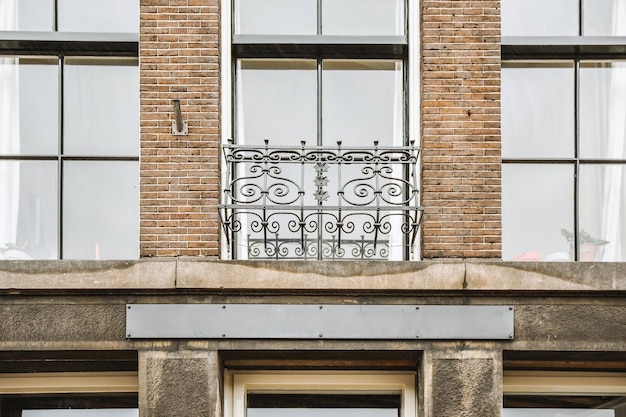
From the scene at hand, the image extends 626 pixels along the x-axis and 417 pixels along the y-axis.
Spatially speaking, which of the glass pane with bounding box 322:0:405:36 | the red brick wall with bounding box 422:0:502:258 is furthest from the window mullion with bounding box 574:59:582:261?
the glass pane with bounding box 322:0:405:36

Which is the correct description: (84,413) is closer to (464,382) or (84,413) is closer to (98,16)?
(464,382)

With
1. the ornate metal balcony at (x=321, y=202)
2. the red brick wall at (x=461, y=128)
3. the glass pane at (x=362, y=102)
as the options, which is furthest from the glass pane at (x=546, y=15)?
the ornate metal balcony at (x=321, y=202)

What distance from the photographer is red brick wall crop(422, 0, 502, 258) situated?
727 cm

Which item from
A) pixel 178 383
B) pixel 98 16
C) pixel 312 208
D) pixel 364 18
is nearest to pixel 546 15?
pixel 364 18

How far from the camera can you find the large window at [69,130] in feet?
25.3

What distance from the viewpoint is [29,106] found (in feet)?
25.7

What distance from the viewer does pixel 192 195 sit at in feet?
23.9

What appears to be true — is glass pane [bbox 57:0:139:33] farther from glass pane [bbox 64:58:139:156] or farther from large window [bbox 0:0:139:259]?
glass pane [bbox 64:58:139:156]

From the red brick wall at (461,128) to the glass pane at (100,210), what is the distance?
2.60 m

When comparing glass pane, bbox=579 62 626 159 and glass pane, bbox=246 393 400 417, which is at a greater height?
glass pane, bbox=579 62 626 159

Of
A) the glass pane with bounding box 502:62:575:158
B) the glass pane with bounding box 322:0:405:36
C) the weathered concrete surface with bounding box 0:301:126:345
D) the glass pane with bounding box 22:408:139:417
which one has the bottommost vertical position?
the glass pane with bounding box 22:408:139:417

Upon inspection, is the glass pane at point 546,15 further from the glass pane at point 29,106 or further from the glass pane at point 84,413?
the glass pane at point 84,413

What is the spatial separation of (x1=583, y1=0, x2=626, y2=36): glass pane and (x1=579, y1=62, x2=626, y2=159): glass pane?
306mm

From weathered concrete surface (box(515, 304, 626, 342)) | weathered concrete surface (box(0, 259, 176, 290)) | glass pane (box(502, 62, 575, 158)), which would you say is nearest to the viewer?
weathered concrete surface (box(0, 259, 176, 290))
